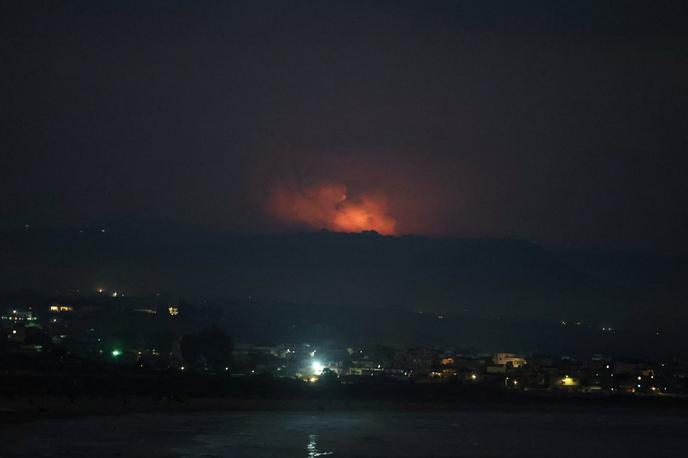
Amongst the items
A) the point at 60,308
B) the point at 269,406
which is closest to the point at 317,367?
the point at 269,406

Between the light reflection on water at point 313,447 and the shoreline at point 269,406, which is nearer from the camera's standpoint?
the light reflection on water at point 313,447

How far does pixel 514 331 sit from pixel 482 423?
14110 cm

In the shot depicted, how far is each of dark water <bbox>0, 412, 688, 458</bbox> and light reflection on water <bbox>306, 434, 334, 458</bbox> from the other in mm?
35

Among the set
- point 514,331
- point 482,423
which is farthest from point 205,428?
point 514,331

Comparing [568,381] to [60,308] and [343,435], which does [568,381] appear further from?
[60,308]

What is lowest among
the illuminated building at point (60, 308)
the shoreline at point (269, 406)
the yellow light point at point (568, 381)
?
the shoreline at point (269, 406)

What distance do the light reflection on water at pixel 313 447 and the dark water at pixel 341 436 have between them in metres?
0.03

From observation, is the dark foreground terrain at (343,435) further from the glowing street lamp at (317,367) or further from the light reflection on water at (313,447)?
the glowing street lamp at (317,367)

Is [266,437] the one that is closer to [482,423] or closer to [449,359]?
[482,423]

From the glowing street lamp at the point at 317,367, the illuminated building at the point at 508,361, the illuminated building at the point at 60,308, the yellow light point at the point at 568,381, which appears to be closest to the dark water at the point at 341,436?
the yellow light point at the point at 568,381

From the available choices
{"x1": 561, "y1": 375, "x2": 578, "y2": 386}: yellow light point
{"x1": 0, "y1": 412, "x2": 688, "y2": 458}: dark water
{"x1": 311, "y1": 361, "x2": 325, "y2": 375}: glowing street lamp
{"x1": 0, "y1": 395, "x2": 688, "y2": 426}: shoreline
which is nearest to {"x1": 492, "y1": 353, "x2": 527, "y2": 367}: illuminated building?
{"x1": 561, "y1": 375, "x2": 578, "y2": 386}: yellow light point

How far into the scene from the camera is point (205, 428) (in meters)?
44.8

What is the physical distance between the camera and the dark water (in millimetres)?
37000

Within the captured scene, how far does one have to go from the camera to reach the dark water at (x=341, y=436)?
3700 centimetres
